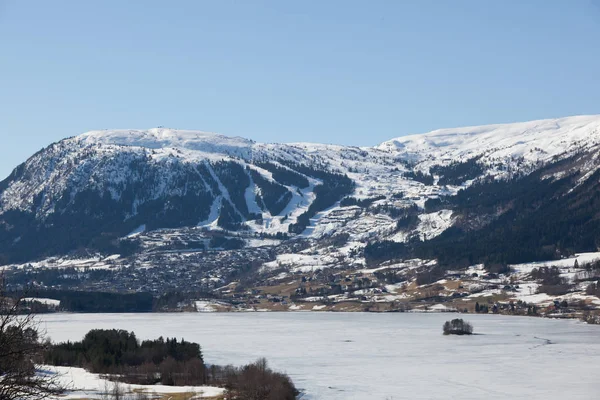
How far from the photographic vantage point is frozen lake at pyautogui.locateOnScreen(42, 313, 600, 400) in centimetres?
9031

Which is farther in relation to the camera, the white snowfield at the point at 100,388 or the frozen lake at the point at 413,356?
the frozen lake at the point at 413,356

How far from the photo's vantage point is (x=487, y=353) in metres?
129

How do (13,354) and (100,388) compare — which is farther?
(100,388)

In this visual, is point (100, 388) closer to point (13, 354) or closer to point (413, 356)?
point (413, 356)

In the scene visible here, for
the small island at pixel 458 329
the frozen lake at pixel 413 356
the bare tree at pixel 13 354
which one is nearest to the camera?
the bare tree at pixel 13 354

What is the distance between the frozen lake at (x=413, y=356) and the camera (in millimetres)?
90312

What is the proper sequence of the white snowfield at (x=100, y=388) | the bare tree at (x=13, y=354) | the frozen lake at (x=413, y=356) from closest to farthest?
the bare tree at (x=13, y=354), the white snowfield at (x=100, y=388), the frozen lake at (x=413, y=356)

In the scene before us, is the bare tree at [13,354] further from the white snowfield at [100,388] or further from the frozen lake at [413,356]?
the frozen lake at [413,356]

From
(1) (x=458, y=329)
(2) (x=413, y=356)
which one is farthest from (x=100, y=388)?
(1) (x=458, y=329)

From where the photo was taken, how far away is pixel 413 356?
12569cm

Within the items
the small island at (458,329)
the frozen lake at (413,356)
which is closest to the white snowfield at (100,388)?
the frozen lake at (413,356)

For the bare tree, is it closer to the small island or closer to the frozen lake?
the frozen lake

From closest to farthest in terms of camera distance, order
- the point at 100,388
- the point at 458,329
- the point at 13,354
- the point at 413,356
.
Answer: the point at 13,354
the point at 100,388
the point at 413,356
the point at 458,329

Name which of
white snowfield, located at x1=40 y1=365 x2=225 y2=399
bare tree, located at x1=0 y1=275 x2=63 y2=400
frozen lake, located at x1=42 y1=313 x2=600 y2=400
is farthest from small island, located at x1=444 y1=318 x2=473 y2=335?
bare tree, located at x1=0 y1=275 x2=63 y2=400
